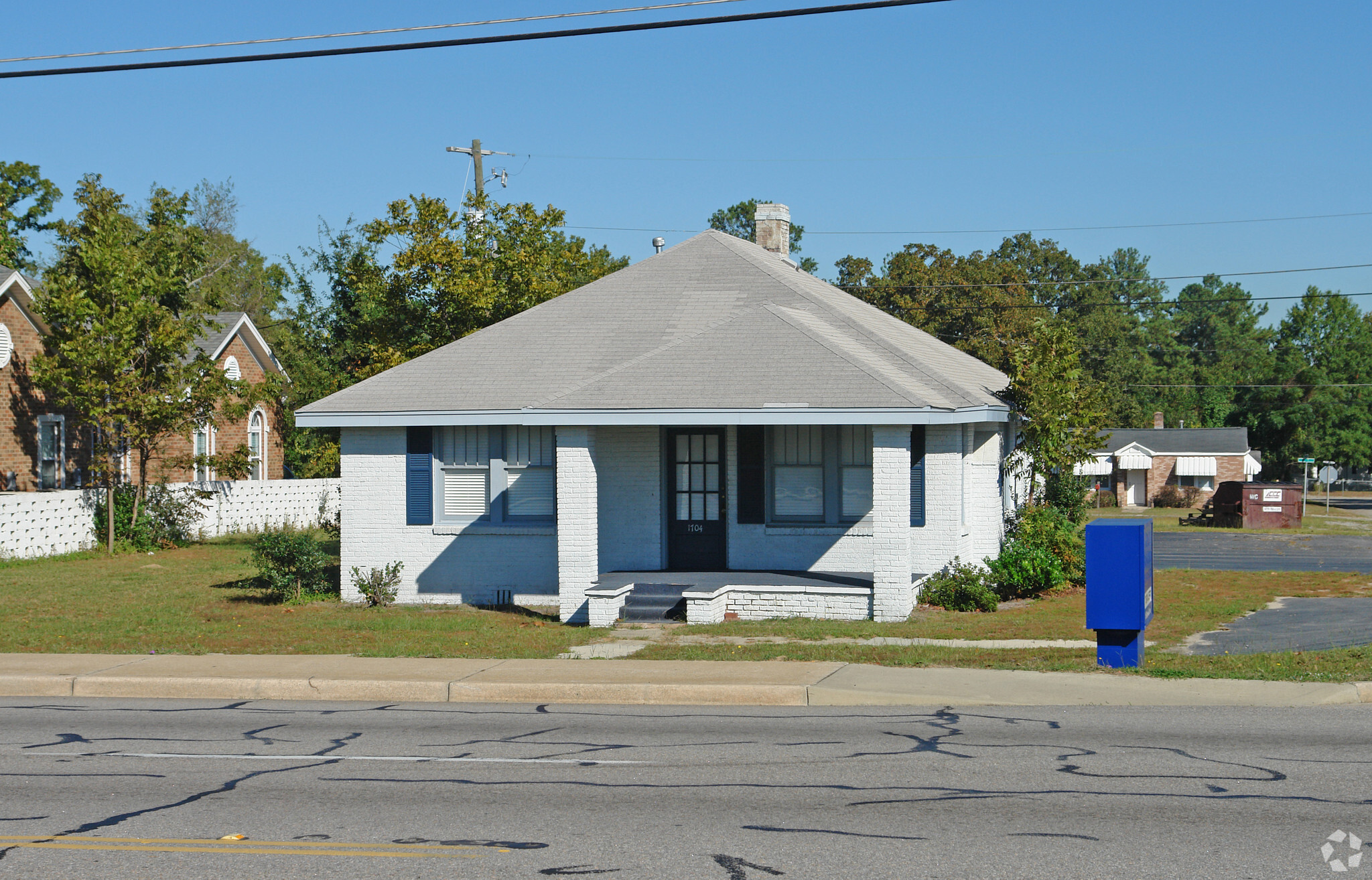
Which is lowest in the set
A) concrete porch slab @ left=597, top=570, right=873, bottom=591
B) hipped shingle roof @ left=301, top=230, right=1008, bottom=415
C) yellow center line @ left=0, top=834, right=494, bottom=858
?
yellow center line @ left=0, top=834, right=494, bottom=858

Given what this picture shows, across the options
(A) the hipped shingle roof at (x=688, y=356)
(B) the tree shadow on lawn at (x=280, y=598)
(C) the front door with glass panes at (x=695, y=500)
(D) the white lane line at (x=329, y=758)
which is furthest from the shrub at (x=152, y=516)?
(D) the white lane line at (x=329, y=758)

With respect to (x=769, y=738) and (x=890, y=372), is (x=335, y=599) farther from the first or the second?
(x=769, y=738)

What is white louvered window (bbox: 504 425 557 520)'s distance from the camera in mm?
19875

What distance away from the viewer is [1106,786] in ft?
28.1

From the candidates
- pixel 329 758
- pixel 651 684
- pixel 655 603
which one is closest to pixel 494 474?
pixel 655 603

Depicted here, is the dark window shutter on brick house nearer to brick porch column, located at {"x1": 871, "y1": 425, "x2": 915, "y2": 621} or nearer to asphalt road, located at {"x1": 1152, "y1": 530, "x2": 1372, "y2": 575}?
brick porch column, located at {"x1": 871, "y1": 425, "x2": 915, "y2": 621}

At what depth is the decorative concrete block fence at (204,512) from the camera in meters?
27.0

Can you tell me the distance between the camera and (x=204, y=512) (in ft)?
111

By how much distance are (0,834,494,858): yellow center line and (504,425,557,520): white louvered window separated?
1245 centimetres

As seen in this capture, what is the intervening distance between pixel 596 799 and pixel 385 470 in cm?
1256

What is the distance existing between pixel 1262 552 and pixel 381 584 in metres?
23.8

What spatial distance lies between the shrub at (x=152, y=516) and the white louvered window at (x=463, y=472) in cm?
1346

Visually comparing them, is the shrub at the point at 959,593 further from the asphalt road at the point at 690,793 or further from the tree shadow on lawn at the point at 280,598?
the tree shadow on lawn at the point at 280,598

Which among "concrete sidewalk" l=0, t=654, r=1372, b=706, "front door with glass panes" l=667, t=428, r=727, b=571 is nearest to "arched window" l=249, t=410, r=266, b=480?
"front door with glass panes" l=667, t=428, r=727, b=571
